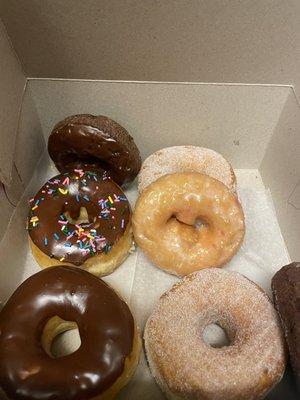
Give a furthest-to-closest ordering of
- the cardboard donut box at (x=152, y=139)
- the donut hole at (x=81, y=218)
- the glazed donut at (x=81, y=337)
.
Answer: the donut hole at (x=81, y=218) → the cardboard donut box at (x=152, y=139) → the glazed donut at (x=81, y=337)

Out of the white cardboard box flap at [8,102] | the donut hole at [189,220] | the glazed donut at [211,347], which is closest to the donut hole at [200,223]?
the donut hole at [189,220]

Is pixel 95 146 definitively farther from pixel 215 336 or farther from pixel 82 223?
pixel 215 336

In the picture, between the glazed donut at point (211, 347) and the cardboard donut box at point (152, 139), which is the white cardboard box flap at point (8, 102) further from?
the glazed donut at point (211, 347)

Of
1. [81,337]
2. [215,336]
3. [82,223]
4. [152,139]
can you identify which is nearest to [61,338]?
[81,337]

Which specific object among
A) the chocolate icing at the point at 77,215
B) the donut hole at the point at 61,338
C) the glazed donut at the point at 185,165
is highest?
the glazed donut at the point at 185,165

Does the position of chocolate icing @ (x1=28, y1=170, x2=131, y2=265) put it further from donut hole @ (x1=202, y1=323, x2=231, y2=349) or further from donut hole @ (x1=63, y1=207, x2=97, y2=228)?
donut hole @ (x1=202, y1=323, x2=231, y2=349)

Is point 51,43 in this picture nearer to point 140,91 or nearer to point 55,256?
point 140,91

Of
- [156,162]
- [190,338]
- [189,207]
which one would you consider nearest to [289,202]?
[189,207]

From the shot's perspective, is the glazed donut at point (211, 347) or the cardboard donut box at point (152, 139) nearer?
the glazed donut at point (211, 347)
